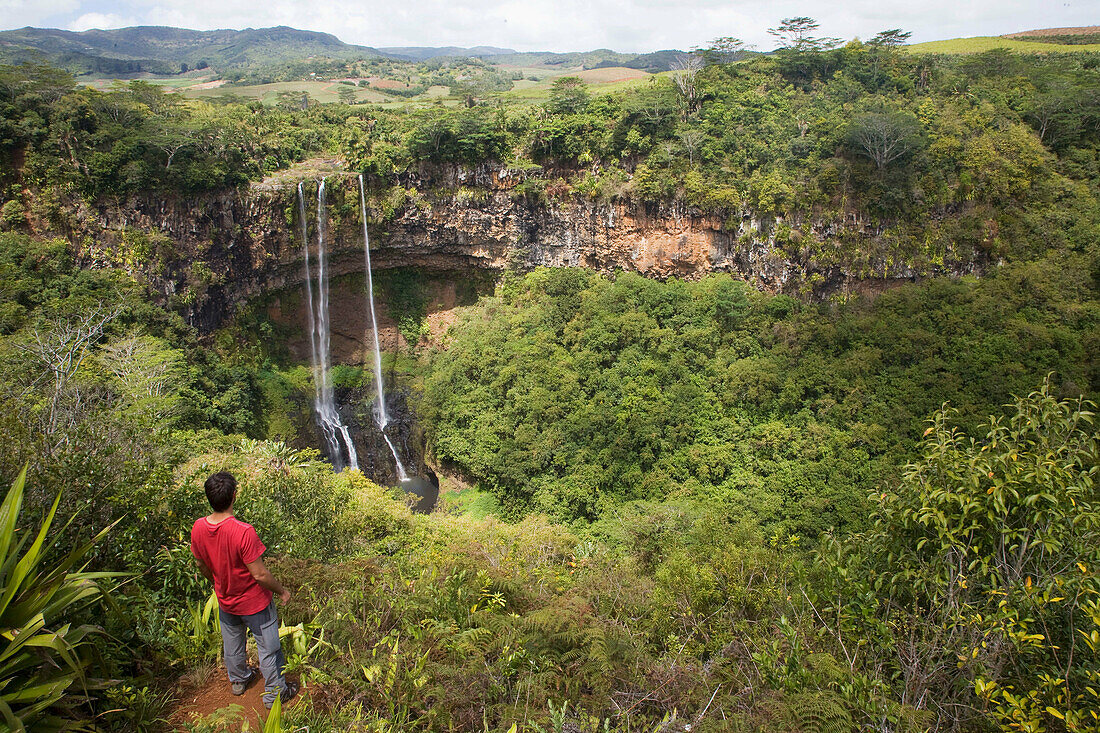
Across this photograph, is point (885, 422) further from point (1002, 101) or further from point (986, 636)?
point (1002, 101)

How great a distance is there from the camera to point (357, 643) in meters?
4.10

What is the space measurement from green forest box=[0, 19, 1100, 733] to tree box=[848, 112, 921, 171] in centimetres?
15

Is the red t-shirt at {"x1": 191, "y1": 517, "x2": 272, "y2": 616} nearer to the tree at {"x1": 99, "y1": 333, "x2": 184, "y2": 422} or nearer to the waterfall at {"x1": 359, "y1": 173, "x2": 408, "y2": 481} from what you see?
the tree at {"x1": 99, "y1": 333, "x2": 184, "y2": 422}

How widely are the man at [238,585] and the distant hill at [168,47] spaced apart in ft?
186

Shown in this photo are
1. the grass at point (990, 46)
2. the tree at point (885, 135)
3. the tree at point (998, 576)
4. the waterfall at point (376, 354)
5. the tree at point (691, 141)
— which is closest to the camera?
the tree at point (998, 576)

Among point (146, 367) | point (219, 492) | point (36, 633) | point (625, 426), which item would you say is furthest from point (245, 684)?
point (146, 367)

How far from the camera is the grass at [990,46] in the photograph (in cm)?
2750

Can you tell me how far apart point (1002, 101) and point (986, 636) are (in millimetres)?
23971

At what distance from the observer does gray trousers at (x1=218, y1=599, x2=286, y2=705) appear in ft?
12.2

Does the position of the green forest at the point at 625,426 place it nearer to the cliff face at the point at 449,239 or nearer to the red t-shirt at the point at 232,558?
the cliff face at the point at 449,239

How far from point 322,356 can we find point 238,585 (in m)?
20.9

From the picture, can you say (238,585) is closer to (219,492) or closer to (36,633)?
(219,492)

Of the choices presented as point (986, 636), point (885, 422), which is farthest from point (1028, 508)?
point (885, 422)

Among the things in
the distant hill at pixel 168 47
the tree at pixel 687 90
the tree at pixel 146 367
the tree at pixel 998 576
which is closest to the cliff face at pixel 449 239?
the tree at pixel 146 367
